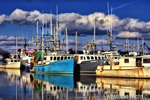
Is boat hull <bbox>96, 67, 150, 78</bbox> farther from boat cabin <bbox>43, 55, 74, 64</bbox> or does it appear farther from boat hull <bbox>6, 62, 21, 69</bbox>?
boat hull <bbox>6, 62, 21, 69</bbox>

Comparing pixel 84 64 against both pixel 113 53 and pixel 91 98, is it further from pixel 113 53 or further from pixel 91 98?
pixel 91 98

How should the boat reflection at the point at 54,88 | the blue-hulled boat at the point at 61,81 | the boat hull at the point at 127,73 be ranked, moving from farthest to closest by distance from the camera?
the boat hull at the point at 127,73 < the blue-hulled boat at the point at 61,81 < the boat reflection at the point at 54,88

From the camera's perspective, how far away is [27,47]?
12500cm

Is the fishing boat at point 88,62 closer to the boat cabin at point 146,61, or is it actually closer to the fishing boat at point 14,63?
the boat cabin at point 146,61

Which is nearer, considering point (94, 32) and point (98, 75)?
point (98, 75)

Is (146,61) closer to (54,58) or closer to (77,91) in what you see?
(77,91)

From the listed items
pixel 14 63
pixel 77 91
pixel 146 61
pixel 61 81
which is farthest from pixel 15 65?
pixel 77 91

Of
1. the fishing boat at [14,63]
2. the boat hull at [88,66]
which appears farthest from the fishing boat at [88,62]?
the fishing boat at [14,63]

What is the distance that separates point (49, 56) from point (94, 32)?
12.2 meters

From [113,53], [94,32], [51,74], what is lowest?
[51,74]

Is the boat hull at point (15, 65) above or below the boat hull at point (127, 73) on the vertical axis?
below

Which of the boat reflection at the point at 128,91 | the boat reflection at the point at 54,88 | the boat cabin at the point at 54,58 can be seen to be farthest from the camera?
the boat cabin at the point at 54,58

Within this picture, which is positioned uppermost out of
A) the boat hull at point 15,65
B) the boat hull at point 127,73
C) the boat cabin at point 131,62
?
the boat cabin at point 131,62

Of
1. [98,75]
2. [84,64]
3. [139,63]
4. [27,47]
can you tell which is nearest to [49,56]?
[84,64]
